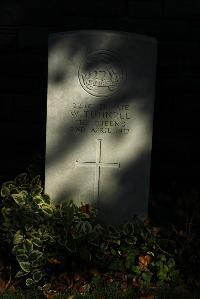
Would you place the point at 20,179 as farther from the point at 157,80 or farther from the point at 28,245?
the point at 157,80

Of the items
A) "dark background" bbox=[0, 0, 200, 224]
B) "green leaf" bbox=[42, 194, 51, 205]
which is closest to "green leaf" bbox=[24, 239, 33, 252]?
"green leaf" bbox=[42, 194, 51, 205]

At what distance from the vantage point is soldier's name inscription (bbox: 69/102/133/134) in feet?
11.4

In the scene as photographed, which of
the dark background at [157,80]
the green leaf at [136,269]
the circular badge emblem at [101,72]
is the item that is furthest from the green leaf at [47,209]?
the dark background at [157,80]

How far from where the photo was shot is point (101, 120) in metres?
3.50

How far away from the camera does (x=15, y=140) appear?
497 cm

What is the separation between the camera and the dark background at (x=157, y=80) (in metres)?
4.69

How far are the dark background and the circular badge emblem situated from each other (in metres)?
1.27

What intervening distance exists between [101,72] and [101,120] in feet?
1.09

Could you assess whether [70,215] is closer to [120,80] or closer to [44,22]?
[120,80]

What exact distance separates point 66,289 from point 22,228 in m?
0.49

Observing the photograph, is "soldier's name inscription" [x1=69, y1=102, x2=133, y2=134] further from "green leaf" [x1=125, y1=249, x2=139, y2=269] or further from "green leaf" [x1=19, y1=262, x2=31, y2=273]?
"green leaf" [x1=19, y1=262, x2=31, y2=273]

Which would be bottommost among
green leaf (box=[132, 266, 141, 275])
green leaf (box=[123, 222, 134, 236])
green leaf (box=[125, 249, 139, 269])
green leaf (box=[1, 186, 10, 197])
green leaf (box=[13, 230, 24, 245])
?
green leaf (box=[132, 266, 141, 275])

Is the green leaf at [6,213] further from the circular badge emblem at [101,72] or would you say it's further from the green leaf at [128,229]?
the circular badge emblem at [101,72]

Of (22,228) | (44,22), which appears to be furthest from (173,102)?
(22,228)
